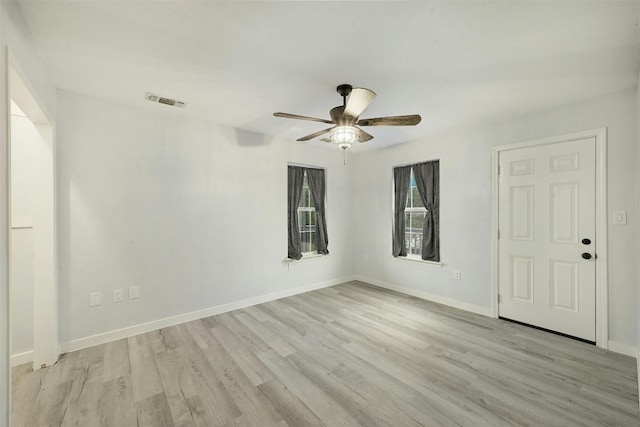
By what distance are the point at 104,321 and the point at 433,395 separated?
3.23 meters

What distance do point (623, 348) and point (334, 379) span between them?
9.19 feet

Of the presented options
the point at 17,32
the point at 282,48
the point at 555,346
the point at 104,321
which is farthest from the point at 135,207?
the point at 555,346

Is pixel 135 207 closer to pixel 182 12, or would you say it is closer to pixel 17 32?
pixel 17 32

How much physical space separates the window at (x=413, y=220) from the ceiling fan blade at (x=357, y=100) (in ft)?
8.24

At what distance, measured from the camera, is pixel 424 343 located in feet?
9.21

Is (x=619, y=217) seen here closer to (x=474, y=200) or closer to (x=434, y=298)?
(x=474, y=200)

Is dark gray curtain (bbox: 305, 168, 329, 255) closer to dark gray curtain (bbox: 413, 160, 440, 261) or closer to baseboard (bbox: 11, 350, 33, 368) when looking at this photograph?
dark gray curtain (bbox: 413, 160, 440, 261)

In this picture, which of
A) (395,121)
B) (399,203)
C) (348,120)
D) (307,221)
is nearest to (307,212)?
(307,221)

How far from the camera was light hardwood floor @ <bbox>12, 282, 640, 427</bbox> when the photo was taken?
6.02 feet

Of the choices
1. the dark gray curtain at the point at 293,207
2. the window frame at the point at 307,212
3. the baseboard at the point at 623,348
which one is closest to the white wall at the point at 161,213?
the dark gray curtain at the point at 293,207

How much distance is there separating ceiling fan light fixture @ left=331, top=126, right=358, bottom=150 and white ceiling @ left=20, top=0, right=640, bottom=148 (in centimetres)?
43

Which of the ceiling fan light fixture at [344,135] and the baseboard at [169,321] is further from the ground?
the ceiling fan light fixture at [344,135]

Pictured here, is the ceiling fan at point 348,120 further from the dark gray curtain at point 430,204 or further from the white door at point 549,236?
the dark gray curtain at point 430,204

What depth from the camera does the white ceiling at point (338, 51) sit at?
164 centimetres
